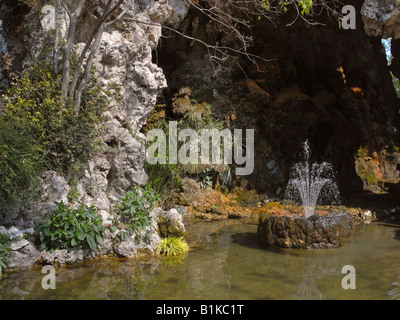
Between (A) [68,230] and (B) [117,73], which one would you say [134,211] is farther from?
(B) [117,73]

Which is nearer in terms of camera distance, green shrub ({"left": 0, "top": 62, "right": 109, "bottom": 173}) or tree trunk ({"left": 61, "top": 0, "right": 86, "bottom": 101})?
green shrub ({"left": 0, "top": 62, "right": 109, "bottom": 173})

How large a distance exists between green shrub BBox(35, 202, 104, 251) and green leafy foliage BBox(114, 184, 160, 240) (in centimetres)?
48

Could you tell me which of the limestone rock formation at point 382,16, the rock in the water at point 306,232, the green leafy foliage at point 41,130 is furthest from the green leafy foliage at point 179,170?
the limestone rock formation at point 382,16

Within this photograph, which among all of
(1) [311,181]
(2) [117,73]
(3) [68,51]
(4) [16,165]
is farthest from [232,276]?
(1) [311,181]

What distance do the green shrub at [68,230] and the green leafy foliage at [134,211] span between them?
0.48 m

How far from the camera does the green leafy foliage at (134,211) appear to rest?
6187 millimetres

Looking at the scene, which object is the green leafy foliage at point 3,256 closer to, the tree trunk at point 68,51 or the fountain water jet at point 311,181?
the tree trunk at point 68,51

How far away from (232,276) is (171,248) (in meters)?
1.42

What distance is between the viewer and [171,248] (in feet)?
20.2

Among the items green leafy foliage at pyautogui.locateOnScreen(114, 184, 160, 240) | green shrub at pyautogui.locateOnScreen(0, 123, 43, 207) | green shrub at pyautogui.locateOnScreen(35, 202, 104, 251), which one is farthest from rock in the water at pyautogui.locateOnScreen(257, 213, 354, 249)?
green shrub at pyautogui.locateOnScreen(0, 123, 43, 207)

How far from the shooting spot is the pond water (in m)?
4.42

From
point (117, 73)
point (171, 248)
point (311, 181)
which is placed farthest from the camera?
point (311, 181)

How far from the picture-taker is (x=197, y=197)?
32.9 feet

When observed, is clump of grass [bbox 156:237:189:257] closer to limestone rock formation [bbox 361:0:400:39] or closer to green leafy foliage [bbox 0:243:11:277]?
green leafy foliage [bbox 0:243:11:277]
